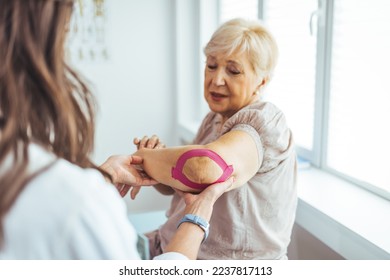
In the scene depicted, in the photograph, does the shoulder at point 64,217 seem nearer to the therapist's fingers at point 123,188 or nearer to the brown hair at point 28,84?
the brown hair at point 28,84

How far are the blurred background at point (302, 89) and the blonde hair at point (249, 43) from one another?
33 cm

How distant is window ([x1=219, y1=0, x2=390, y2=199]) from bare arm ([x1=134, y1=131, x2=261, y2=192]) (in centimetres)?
47

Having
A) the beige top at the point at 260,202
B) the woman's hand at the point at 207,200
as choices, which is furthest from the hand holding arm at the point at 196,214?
the beige top at the point at 260,202

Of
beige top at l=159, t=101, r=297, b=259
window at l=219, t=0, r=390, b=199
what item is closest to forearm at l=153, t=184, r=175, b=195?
beige top at l=159, t=101, r=297, b=259

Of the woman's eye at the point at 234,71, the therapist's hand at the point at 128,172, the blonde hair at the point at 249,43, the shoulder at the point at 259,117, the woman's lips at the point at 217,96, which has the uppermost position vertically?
the blonde hair at the point at 249,43

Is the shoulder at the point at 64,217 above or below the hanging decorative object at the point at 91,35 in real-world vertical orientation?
below

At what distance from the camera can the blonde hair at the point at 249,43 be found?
3.43 ft

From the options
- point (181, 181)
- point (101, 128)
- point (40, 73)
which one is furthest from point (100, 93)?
point (40, 73)

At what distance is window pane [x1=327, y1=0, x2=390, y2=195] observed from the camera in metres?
1.20

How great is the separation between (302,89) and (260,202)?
0.68 metres

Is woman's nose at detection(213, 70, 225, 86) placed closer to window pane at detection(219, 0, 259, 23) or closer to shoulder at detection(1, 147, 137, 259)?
shoulder at detection(1, 147, 137, 259)

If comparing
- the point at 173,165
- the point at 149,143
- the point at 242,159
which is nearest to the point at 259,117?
the point at 242,159
